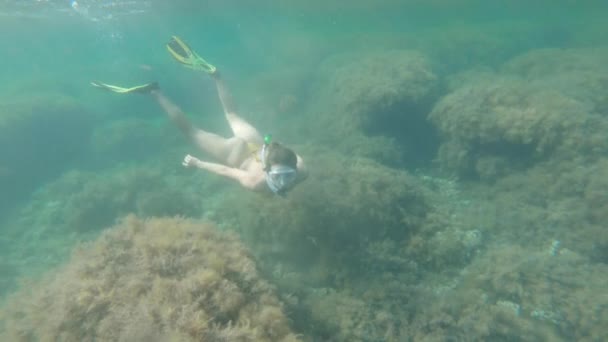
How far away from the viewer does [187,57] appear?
914cm

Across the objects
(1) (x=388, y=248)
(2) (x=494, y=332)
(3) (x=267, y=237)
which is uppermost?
(2) (x=494, y=332)

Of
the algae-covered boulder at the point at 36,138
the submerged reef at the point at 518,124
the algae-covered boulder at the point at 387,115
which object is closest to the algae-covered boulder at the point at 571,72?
the submerged reef at the point at 518,124

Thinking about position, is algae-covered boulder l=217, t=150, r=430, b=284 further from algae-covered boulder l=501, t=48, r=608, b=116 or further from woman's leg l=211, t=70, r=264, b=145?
algae-covered boulder l=501, t=48, r=608, b=116

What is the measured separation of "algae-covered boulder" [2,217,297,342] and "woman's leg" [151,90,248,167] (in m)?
2.77

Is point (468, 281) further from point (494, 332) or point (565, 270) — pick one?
point (565, 270)

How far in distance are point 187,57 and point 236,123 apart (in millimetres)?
3357

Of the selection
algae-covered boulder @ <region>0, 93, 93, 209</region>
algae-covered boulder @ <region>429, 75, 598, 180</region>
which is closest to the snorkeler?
algae-covered boulder @ <region>429, 75, 598, 180</region>

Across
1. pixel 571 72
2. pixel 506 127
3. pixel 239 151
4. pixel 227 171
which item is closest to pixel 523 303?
pixel 506 127

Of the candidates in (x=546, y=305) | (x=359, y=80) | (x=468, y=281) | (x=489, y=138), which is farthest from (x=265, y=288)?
(x=359, y=80)

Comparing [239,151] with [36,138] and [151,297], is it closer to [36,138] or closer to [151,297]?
[151,297]

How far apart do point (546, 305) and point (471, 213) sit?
10.7 ft

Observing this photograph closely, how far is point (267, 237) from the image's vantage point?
7543 millimetres

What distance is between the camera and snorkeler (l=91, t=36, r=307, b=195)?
4.50 metres

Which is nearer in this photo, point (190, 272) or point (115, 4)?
point (190, 272)
